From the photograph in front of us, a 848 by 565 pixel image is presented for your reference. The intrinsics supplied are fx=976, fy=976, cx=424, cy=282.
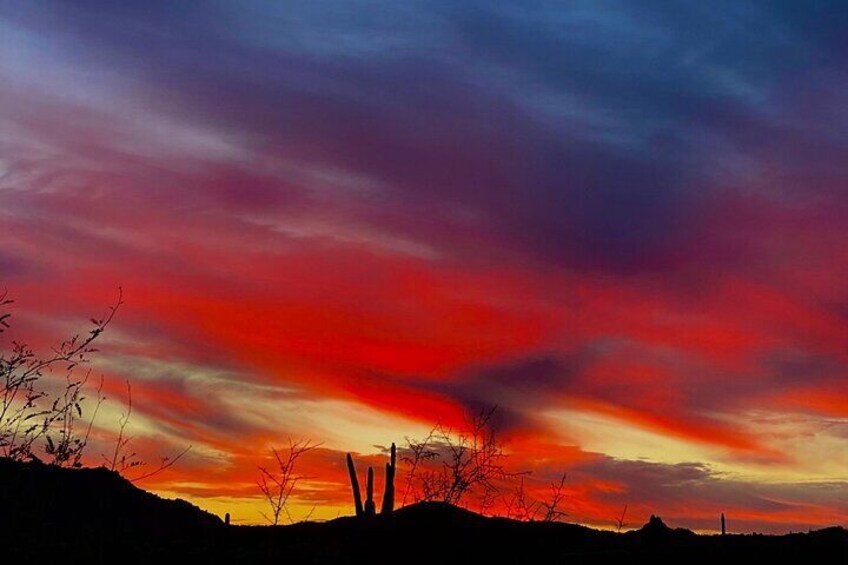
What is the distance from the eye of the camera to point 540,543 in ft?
50.6

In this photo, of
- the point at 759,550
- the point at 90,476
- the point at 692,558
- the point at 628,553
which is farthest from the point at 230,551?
the point at 90,476

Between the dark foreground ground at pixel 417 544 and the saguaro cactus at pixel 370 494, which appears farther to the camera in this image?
the saguaro cactus at pixel 370 494

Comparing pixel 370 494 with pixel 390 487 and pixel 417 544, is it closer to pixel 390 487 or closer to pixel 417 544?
pixel 390 487

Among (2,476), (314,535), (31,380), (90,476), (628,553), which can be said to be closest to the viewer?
(628,553)

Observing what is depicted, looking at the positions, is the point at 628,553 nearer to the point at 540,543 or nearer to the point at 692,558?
the point at 692,558

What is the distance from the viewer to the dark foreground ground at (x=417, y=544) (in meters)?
13.2

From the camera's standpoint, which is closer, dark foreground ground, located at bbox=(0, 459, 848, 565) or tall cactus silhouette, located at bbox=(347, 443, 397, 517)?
dark foreground ground, located at bbox=(0, 459, 848, 565)

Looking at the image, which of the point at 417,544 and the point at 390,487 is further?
the point at 390,487

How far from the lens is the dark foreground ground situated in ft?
43.4

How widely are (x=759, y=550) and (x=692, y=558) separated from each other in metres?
1.40

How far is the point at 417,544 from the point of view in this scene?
14.7 m

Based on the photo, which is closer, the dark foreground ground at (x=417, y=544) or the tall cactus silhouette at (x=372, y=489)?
the dark foreground ground at (x=417, y=544)

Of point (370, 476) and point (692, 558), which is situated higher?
point (370, 476)

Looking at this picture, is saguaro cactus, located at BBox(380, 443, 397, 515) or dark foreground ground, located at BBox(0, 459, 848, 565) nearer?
dark foreground ground, located at BBox(0, 459, 848, 565)
